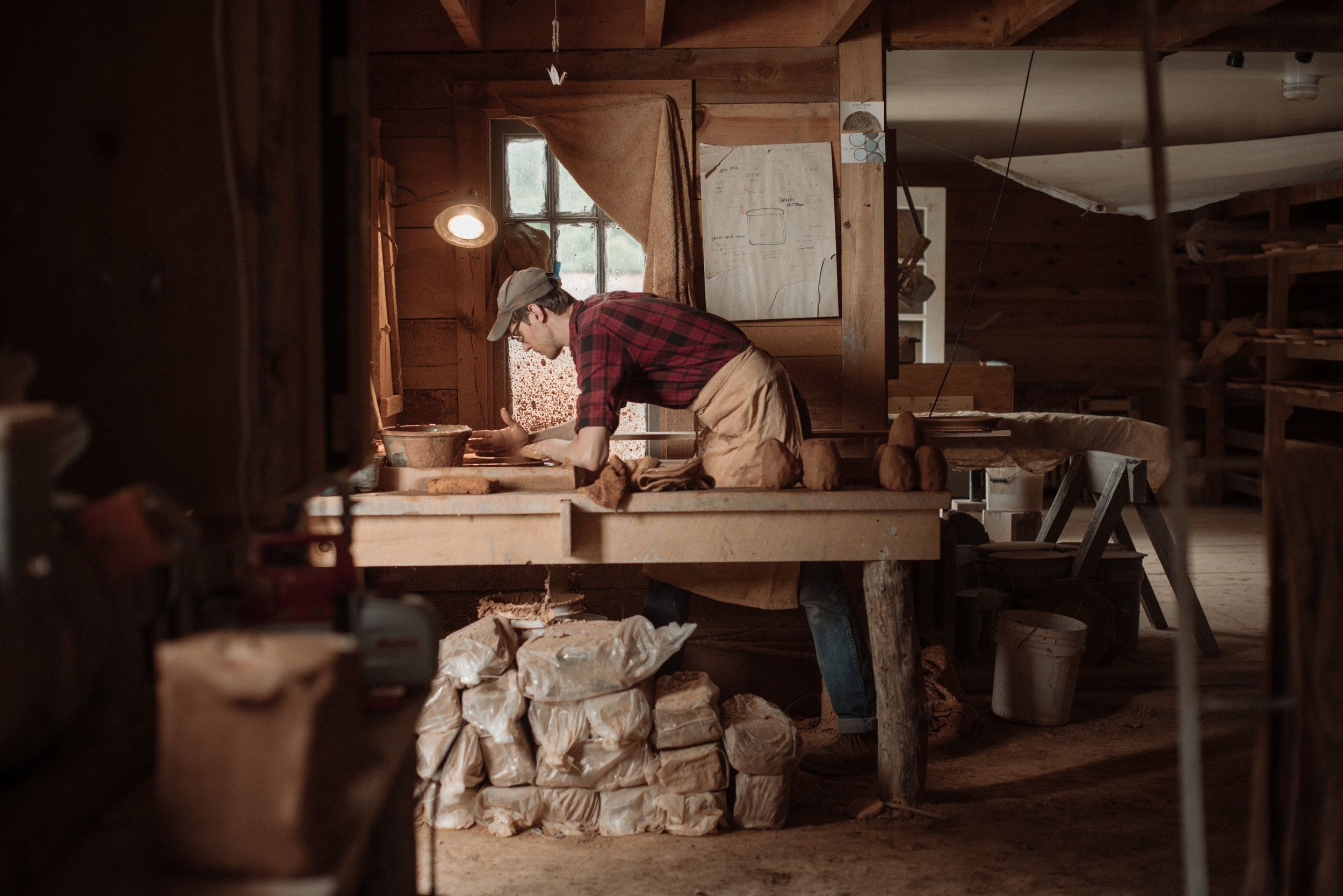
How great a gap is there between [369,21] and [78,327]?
3.10 m

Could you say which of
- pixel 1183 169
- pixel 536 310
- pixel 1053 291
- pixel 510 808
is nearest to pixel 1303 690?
pixel 510 808

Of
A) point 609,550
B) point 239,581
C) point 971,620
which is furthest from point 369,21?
point 971,620

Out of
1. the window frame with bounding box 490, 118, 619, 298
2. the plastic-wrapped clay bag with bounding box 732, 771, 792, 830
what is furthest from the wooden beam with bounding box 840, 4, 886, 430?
the plastic-wrapped clay bag with bounding box 732, 771, 792, 830

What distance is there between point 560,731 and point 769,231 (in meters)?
2.20

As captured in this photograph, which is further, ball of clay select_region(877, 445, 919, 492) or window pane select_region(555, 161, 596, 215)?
window pane select_region(555, 161, 596, 215)

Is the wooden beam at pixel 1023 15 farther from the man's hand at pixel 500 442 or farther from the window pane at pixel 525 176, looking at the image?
the man's hand at pixel 500 442

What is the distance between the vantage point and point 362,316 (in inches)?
79.0

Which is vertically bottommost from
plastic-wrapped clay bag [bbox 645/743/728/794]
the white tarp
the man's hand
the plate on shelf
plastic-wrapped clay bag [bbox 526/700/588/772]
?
plastic-wrapped clay bag [bbox 645/743/728/794]

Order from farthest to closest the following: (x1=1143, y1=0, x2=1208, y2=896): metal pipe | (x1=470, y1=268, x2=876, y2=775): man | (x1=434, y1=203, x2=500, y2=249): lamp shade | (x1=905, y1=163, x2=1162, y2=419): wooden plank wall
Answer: (x1=905, y1=163, x2=1162, y2=419): wooden plank wall < (x1=434, y1=203, x2=500, y2=249): lamp shade < (x1=470, y1=268, x2=876, y2=775): man < (x1=1143, y1=0, x2=1208, y2=896): metal pipe

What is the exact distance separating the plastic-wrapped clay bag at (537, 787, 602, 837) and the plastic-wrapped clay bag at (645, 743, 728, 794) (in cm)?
21

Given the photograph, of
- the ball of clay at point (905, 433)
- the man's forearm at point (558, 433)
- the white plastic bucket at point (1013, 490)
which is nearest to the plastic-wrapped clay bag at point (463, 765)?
the man's forearm at point (558, 433)

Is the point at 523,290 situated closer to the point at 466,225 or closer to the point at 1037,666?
the point at 466,225

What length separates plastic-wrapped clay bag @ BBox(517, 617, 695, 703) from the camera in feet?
10.8

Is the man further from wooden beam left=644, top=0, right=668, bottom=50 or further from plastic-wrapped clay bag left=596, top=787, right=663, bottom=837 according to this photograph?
wooden beam left=644, top=0, right=668, bottom=50
